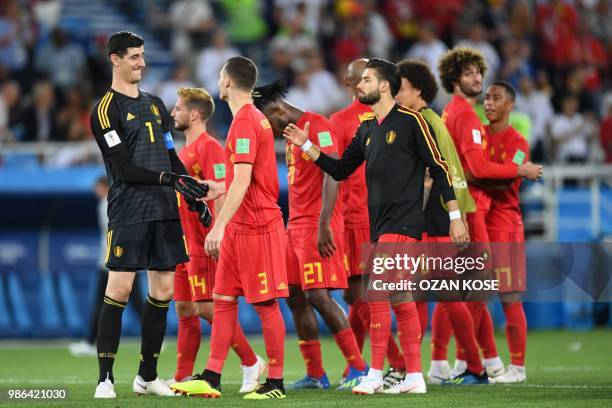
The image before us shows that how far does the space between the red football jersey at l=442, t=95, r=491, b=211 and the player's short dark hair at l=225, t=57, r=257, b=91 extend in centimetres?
232

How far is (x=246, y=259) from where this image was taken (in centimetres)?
887

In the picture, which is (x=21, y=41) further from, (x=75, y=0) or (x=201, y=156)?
(x=201, y=156)

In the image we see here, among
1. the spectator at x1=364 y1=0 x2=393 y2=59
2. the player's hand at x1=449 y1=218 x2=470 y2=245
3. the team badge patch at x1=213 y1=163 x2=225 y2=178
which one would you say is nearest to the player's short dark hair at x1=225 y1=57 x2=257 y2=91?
the team badge patch at x1=213 y1=163 x2=225 y2=178

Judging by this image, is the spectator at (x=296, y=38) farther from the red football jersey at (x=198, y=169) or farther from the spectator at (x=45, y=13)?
the red football jersey at (x=198, y=169)

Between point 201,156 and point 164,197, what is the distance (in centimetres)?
101

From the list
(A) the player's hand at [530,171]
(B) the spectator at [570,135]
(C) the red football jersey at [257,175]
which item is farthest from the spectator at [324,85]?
(C) the red football jersey at [257,175]

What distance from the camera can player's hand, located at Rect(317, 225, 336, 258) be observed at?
9633 millimetres

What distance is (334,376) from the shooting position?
11422 mm

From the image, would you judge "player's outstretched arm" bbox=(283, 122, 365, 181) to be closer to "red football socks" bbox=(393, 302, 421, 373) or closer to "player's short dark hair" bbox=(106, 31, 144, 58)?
"red football socks" bbox=(393, 302, 421, 373)

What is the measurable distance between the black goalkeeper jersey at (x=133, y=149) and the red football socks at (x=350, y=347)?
5.37 ft

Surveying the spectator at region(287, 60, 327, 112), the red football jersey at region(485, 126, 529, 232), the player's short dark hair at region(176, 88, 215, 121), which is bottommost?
the red football jersey at region(485, 126, 529, 232)

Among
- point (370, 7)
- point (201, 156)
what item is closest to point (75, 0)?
point (370, 7)

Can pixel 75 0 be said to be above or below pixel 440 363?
above

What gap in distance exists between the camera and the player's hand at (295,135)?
9156 mm
